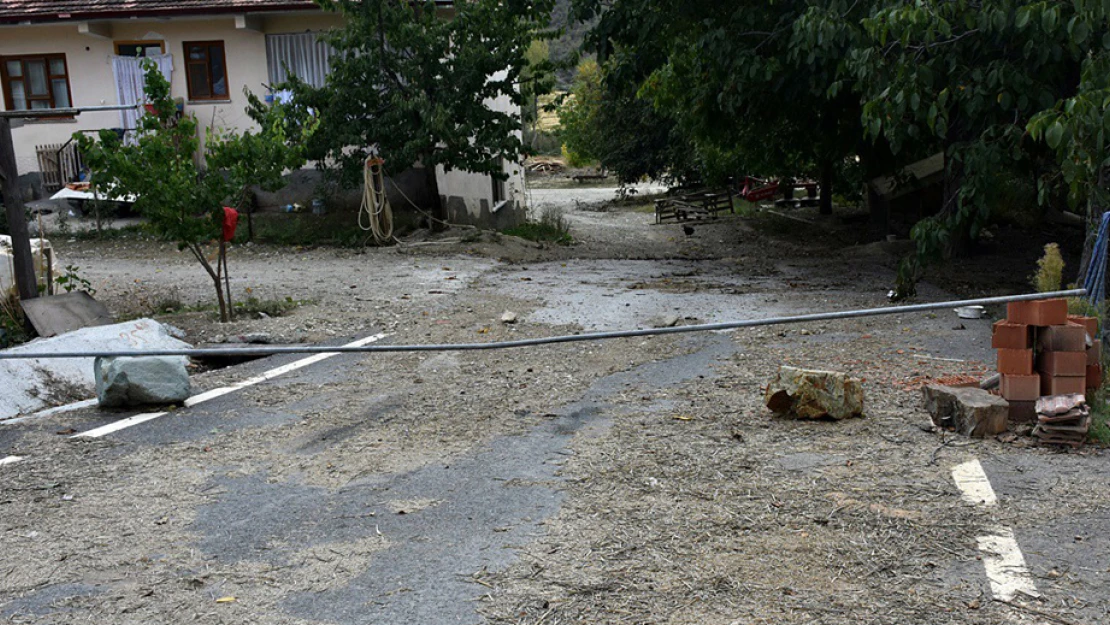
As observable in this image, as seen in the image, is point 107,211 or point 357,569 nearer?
point 357,569

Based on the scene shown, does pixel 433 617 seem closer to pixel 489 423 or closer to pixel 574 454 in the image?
pixel 574 454

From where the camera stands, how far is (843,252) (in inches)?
667

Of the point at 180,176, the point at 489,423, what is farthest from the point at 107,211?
the point at 489,423

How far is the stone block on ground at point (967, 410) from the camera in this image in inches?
225

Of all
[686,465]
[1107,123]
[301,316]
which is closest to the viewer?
[686,465]

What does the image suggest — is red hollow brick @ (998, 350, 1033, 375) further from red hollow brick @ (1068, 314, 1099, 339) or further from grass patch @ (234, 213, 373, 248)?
grass patch @ (234, 213, 373, 248)

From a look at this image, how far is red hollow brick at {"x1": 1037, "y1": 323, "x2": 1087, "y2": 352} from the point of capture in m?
5.66

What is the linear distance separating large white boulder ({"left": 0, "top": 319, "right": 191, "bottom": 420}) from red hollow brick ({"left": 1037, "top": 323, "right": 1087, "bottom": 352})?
596 centimetres

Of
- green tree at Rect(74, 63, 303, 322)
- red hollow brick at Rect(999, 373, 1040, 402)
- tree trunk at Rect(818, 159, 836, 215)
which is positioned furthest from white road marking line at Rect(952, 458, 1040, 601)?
tree trunk at Rect(818, 159, 836, 215)

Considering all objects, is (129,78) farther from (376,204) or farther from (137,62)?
(376,204)

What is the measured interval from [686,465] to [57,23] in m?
20.4

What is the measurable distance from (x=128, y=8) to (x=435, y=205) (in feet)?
24.2

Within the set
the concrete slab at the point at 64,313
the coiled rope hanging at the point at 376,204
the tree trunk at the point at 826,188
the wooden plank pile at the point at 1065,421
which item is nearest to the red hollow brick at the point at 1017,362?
the wooden plank pile at the point at 1065,421

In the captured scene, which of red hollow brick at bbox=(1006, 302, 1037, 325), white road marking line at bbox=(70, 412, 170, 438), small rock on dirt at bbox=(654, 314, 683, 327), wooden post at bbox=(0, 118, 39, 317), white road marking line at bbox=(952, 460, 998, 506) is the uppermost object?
wooden post at bbox=(0, 118, 39, 317)
